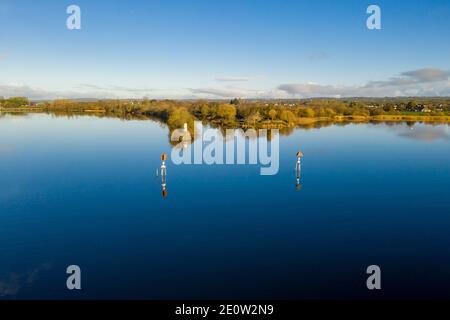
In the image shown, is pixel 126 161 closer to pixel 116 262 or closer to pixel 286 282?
pixel 116 262

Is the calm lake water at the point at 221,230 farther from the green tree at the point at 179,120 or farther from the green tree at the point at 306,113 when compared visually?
the green tree at the point at 306,113

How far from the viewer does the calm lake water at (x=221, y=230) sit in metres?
14.3

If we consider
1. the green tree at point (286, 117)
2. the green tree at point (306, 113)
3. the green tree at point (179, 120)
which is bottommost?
Result: the green tree at point (179, 120)

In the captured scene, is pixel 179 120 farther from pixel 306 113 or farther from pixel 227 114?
pixel 306 113

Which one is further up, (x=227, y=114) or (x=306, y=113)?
(x=306, y=113)

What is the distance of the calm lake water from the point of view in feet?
46.9

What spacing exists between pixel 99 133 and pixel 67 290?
168ft

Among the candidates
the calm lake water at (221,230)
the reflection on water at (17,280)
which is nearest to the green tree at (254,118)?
the calm lake water at (221,230)

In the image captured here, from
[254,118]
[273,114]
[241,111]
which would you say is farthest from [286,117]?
[241,111]

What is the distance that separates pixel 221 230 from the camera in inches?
771

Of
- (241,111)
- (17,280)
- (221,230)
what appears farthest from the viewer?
(241,111)

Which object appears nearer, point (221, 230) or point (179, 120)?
point (221, 230)

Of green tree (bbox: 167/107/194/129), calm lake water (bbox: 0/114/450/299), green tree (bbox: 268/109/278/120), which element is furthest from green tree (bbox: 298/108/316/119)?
calm lake water (bbox: 0/114/450/299)

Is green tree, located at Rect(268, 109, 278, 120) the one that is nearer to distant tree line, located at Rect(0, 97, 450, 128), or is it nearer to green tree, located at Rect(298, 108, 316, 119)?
distant tree line, located at Rect(0, 97, 450, 128)
